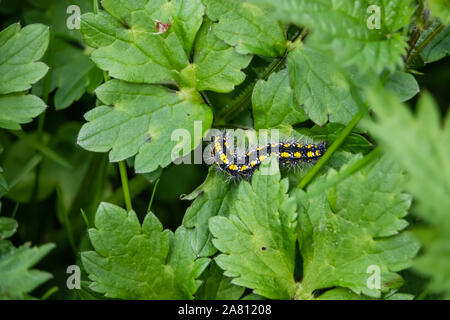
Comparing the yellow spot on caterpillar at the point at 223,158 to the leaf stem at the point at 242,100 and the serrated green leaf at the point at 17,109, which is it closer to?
the leaf stem at the point at 242,100

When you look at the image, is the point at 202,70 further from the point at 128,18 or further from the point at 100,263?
the point at 100,263

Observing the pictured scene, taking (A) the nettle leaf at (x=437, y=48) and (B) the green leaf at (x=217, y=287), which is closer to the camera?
(B) the green leaf at (x=217, y=287)

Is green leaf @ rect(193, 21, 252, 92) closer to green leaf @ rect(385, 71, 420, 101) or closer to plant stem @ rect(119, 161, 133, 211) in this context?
plant stem @ rect(119, 161, 133, 211)

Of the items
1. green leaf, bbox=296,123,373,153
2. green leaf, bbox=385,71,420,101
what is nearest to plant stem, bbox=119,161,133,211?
green leaf, bbox=296,123,373,153

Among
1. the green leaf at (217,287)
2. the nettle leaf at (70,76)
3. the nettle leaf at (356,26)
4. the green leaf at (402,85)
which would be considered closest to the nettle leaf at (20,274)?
the green leaf at (217,287)

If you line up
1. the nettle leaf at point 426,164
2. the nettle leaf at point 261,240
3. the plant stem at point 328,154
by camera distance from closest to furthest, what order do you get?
the nettle leaf at point 426,164, the nettle leaf at point 261,240, the plant stem at point 328,154
